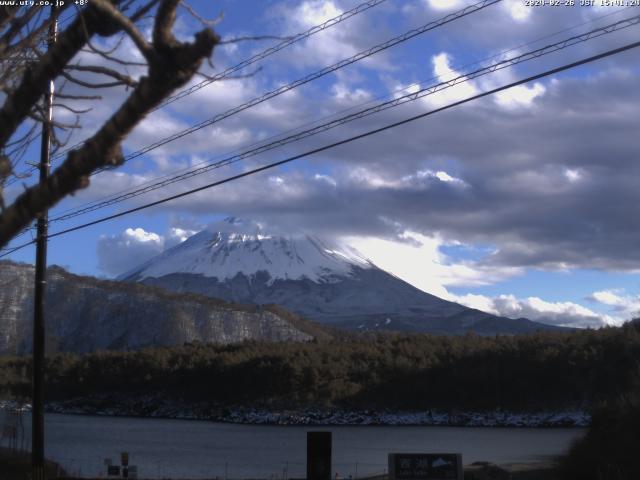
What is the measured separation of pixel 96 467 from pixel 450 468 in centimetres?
2219

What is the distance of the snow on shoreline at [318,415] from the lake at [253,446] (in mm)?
3781

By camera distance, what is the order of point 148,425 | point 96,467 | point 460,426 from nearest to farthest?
point 96,467 → point 148,425 → point 460,426

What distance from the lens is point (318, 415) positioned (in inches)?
3548

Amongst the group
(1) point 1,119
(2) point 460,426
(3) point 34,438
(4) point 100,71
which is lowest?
(2) point 460,426

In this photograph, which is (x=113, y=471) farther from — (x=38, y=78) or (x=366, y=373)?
(x=366, y=373)

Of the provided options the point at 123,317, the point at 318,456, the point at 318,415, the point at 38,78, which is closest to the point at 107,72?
the point at 38,78

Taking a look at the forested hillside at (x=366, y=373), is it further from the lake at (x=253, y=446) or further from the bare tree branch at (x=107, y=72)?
the bare tree branch at (x=107, y=72)

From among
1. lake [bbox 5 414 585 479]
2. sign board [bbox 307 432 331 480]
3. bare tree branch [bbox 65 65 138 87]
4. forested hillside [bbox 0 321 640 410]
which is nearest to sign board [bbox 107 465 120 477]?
lake [bbox 5 414 585 479]

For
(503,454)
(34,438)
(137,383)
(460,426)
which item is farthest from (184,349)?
(34,438)

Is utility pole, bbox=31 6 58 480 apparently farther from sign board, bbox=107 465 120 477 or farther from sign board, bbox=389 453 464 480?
sign board, bbox=389 453 464 480

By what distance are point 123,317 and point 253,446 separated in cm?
10362

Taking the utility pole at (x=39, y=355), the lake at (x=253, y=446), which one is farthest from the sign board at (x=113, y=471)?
the lake at (x=253, y=446)

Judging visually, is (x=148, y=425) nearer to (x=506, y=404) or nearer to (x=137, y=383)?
(x=137, y=383)

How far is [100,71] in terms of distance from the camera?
857 centimetres
